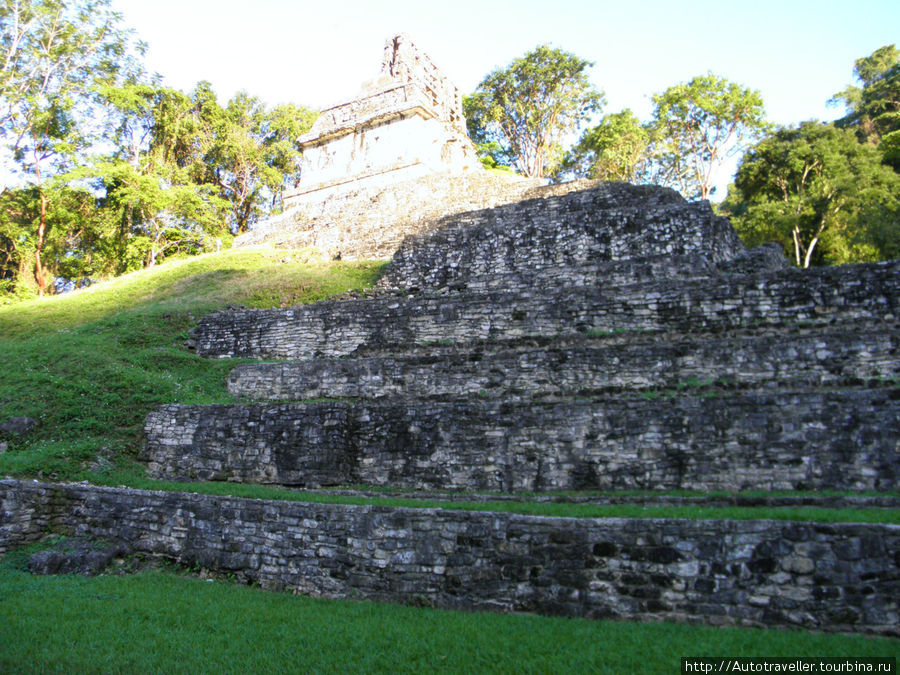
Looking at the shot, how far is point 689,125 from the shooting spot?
3031 centimetres

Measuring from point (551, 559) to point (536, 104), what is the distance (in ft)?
119

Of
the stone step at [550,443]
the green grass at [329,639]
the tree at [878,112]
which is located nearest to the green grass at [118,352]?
the stone step at [550,443]

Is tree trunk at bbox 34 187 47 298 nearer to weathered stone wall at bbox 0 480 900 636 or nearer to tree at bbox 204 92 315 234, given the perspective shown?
tree at bbox 204 92 315 234

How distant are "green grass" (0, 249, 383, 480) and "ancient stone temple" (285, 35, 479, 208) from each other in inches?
309

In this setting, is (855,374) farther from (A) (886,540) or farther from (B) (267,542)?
(B) (267,542)

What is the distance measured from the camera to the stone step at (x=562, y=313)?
421 inches

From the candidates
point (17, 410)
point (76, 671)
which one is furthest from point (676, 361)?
point (17, 410)

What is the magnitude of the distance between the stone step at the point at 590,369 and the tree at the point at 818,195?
12.2 metres

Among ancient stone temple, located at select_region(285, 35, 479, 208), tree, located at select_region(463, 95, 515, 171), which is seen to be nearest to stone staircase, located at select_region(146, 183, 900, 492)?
ancient stone temple, located at select_region(285, 35, 479, 208)

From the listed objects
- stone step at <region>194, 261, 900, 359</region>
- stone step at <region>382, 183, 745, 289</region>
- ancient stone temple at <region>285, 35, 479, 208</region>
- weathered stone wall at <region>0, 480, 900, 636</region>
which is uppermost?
ancient stone temple at <region>285, 35, 479, 208</region>

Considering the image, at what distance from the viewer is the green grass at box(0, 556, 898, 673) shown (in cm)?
466

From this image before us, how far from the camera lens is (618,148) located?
33219mm

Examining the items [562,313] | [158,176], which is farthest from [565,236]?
[158,176]

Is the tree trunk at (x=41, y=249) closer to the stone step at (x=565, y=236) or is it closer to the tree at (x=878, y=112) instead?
the stone step at (x=565, y=236)
